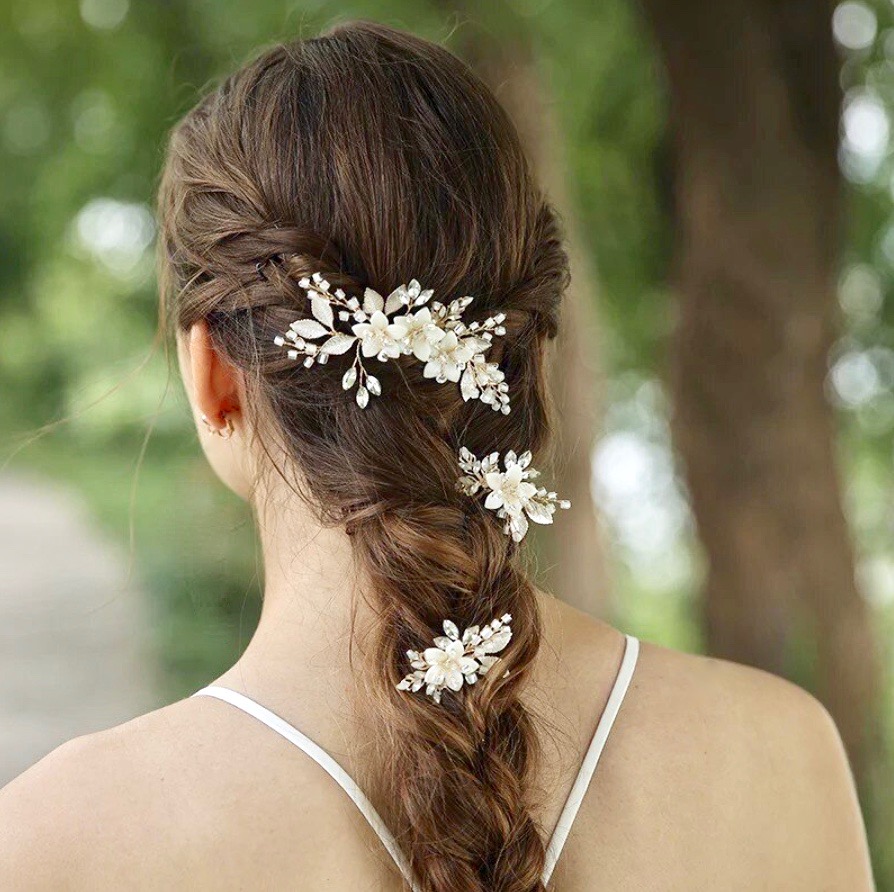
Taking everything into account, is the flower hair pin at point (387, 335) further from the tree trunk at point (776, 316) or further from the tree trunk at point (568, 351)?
the tree trunk at point (776, 316)

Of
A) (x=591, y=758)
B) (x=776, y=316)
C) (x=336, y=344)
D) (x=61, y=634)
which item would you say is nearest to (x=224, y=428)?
(x=336, y=344)

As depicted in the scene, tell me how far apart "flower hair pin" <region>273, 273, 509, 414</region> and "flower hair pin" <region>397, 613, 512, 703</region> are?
0.25 m

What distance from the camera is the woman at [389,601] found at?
1117 millimetres

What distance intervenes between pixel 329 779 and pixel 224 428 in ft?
1.40

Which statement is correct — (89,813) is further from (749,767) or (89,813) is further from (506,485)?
(749,767)

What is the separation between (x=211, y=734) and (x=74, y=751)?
0.14 m

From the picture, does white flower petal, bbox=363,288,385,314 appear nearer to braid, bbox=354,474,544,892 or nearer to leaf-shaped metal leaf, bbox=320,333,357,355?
leaf-shaped metal leaf, bbox=320,333,357,355

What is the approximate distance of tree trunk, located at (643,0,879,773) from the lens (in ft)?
12.2

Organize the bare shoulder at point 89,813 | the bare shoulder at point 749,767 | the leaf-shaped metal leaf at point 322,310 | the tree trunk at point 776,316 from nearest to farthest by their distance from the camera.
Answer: the bare shoulder at point 89,813, the leaf-shaped metal leaf at point 322,310, the bare shoulder at point 749,767, the tree trunk at point 776,316

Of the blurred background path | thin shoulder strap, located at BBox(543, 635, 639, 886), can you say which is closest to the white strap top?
thin shoulder strap, located at BBox(543, 635, 639, 886)

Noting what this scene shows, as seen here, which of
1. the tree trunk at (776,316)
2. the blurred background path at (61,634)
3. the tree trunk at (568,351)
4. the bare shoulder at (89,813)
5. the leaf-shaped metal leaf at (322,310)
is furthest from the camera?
the blurred background path at (61,634)

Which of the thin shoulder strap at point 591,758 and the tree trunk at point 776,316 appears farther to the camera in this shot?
the tree trunk at point 776,316

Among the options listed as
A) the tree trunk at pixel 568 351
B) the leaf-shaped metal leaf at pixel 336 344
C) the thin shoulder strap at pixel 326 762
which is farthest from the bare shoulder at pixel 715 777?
the tree trunk at pixel 568 351

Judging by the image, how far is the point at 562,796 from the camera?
4.01 ft
